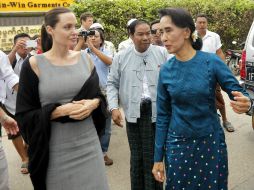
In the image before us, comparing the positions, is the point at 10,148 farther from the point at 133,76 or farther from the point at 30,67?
the point at 30,67

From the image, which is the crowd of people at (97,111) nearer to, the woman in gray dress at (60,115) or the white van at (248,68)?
the woman in gray dress at (60,115)

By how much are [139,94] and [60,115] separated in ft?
4.29

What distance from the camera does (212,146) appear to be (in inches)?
107

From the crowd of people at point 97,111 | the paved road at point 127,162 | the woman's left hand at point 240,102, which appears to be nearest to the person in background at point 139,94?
the paved road at point 127,162

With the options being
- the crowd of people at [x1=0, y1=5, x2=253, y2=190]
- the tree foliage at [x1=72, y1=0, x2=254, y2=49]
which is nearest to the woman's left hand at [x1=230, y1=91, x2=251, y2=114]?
the crowd of people at [x1=0, y1=5, x2=253, y2=190]

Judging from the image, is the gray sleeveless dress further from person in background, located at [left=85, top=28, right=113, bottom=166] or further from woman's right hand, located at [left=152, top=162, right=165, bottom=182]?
person in background, located at [left=85, top=28, right=113, bottom=166]

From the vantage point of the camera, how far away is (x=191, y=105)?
2.67 m

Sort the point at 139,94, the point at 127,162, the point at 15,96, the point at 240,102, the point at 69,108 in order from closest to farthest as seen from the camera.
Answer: the point at 240,102 < the point at 69,108 < the point at 139,94 < the point at 15,96 < the point at 127,162

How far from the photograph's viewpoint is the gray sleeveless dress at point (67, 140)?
2713 mm

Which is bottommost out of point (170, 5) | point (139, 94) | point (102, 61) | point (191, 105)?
point (139, 94)

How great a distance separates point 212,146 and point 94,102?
0.88 meters

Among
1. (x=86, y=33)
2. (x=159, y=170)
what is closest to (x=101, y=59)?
(x=86, y=33)

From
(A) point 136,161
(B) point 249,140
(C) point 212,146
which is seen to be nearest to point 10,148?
(A) point 136,161

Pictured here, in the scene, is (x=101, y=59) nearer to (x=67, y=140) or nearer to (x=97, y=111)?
(x=97, y=111)
